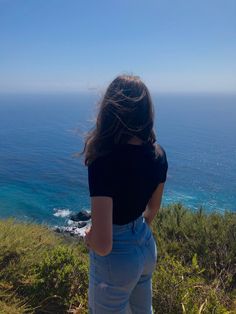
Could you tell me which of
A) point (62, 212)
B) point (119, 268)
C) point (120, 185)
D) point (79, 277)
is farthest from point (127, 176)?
point (62, 212)

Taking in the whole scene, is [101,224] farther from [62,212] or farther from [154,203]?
[62,212]

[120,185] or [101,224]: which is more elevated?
[120,185]

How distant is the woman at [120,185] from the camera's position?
1.79 meters

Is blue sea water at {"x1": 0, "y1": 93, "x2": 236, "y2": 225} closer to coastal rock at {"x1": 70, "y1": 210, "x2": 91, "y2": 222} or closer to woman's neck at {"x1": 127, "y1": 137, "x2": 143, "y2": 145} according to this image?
coastal rock at {"x1": 70, "y1": 210, "x2": 91, "y2": 222}

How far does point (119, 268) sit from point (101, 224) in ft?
1.13

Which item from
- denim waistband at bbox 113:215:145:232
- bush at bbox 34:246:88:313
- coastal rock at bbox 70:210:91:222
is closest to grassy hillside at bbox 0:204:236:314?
bush at bbox 34:246:88:313

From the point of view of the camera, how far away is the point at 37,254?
4.00 metres

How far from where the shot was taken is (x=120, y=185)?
1.82 m

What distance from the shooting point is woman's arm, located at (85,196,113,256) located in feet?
5.76

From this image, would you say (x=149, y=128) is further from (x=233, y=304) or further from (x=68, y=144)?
(x=68, y=144)

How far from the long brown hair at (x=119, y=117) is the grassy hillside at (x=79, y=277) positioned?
1.96 m

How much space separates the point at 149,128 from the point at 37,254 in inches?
104

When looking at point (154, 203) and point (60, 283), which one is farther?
point (60, 283)

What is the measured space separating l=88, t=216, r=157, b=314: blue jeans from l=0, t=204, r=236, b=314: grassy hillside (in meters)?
1.31
